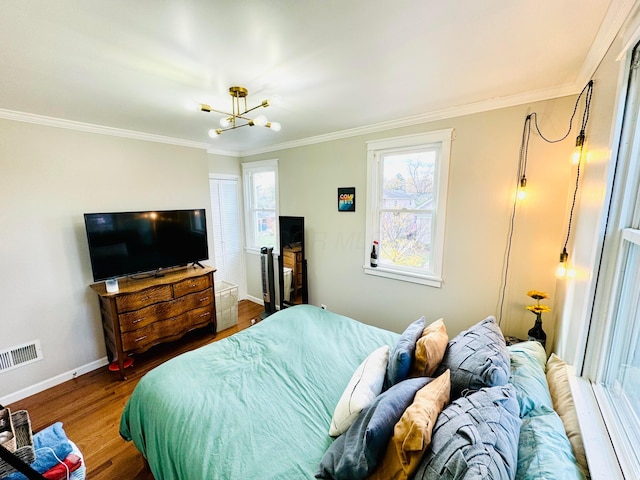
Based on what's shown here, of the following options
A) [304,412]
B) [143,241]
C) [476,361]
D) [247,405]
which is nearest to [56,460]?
[247,405]

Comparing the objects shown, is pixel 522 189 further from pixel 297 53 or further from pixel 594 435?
pixel 297 53

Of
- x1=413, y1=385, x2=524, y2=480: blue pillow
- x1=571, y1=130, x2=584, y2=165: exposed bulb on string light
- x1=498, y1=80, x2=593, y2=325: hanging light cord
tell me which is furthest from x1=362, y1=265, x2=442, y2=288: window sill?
x1=413, y1=385, x2=524, y2=480: blue pillow

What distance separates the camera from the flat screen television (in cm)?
255

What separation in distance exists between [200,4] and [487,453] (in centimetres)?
189

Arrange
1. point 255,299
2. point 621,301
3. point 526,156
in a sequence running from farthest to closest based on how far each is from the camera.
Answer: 1. point 255,299
2. point 526,156
3. point 621,301

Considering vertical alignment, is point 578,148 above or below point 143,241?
above

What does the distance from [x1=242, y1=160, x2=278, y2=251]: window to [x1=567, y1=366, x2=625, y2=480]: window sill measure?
3.53 meters

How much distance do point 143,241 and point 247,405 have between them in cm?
223

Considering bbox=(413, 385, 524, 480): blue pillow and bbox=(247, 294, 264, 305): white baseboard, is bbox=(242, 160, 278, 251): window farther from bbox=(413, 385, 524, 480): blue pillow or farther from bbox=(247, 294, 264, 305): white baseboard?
bbox=(413, 385, 524, 480): blue pillow

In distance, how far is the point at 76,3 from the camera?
1.04m

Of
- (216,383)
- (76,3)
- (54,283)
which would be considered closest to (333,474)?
(216,383)

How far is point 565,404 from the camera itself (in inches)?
45.0

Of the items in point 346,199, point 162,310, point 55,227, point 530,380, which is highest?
point 346,199

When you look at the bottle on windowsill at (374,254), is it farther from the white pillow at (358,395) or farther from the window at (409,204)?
the white pillow at (358,395)
